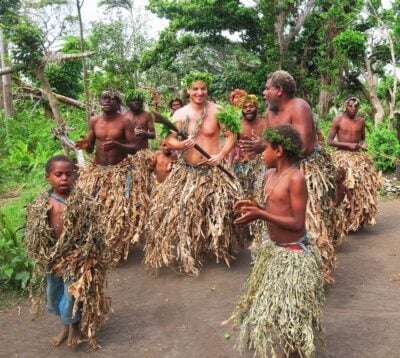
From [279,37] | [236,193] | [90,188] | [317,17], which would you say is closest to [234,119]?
[236,193]

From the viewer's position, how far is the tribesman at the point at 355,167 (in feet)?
19.9

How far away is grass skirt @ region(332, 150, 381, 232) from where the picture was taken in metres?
6.03

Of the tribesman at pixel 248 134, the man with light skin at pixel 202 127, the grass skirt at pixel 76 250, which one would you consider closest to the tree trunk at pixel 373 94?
the tribesman at pixel 248 134

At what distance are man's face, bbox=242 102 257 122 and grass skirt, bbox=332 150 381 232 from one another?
1224 mm

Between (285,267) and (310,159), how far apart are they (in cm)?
165

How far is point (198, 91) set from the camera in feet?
Answer: 15.8

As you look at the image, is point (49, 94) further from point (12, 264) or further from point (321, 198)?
point (321, 198)

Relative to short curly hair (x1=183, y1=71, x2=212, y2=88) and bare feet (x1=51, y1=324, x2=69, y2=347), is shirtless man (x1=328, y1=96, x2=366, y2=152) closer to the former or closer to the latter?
short curly hair (x1=183, y1=71, x2=212, y2=88)

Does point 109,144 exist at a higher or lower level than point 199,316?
higher

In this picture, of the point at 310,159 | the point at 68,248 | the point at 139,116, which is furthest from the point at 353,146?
the point at 68,248

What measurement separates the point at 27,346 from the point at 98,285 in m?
0.69

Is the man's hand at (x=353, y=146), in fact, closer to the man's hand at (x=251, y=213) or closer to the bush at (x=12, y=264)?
the man's hand at (x=251, y=213)

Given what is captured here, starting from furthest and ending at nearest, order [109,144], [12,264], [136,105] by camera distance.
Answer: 1. [136,105]
2. [109,144]
3. [12,264]

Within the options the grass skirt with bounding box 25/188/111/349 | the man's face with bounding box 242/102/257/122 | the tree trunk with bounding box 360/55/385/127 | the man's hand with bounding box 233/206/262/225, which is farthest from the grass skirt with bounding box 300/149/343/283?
the tree trunk with bounding box 360/55/385/127
